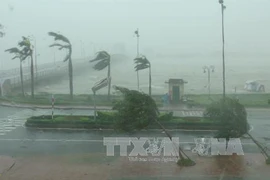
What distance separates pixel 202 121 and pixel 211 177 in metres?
9.35

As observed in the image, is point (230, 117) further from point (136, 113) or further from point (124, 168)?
point (124, 168)

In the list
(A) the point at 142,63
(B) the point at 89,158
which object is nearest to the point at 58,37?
(A) the point at 142,63

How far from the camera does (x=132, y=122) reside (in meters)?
14.7

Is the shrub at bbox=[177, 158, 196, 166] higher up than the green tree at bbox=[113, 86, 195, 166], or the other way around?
the green tree at bbox=[113, 86, 195, 166]

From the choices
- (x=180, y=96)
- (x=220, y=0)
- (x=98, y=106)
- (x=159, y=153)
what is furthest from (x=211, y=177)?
(x=180, y=96)

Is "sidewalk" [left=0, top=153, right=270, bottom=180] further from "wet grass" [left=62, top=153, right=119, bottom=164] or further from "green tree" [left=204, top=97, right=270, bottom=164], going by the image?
"green tree" [left=204, top=97, right=270, bottom=164]

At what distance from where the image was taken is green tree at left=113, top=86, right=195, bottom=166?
14.7 m

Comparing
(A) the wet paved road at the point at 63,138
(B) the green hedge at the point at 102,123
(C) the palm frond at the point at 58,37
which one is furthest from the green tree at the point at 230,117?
(C) the palm frond at the point at 58,37

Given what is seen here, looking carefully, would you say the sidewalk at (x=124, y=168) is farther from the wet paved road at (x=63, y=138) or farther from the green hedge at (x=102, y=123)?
the green hedge at (x=102, y=123)

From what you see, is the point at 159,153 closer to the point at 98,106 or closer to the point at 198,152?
the point at 198,152

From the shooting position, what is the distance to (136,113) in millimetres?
14672

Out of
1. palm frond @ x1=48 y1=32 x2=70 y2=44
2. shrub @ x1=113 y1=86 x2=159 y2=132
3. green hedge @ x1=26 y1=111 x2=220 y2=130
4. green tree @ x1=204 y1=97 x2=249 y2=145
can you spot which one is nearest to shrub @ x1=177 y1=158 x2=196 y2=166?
green tree @ x1=204 y1=97 x2=249 y2=145

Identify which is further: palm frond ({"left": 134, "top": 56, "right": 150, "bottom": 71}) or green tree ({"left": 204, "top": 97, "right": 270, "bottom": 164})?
palm frond ({"left": 134, "top": 56, "right": 150, "bottom": 71})

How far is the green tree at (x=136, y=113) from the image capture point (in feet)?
48.1
